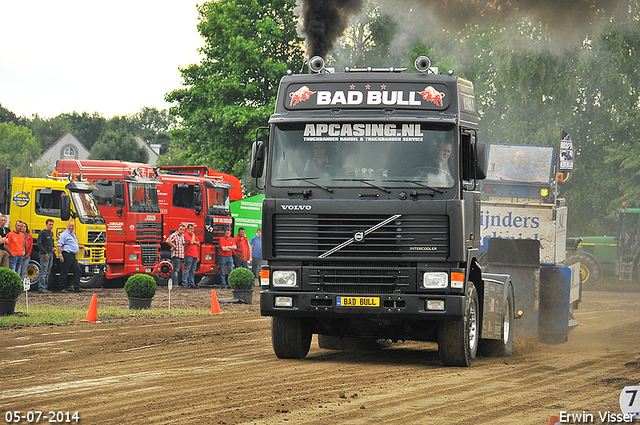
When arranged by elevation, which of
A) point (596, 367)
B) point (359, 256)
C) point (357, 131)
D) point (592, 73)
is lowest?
point (596, 367)

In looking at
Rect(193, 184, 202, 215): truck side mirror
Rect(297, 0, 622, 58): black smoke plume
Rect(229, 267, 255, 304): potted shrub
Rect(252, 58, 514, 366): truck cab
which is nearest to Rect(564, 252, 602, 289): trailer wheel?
Rect(297, 0, 622, 58): black smoke plume

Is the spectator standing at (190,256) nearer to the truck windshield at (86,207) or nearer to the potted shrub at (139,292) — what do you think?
the truck windshield at (86,207)

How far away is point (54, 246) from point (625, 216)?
20.3 m

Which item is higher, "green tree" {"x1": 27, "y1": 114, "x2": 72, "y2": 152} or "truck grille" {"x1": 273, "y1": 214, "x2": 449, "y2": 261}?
"green tree" {"x1": 27, "y1": 114, "x2": 72, "y2": 152}

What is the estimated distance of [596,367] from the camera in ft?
35.6

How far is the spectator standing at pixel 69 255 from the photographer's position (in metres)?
23.1

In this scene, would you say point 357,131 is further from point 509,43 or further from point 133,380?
point 509,43

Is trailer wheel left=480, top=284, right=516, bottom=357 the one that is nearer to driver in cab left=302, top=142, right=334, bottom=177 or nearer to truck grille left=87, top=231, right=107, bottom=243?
driver in cab left=302, top=142, right=334, bottom=177

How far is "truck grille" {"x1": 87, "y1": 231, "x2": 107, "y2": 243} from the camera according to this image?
79.7 feet

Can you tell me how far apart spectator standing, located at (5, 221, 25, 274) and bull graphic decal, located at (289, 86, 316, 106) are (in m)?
12.6

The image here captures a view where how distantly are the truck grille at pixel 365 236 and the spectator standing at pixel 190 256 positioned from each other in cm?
1609

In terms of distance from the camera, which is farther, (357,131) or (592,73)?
(592,73)

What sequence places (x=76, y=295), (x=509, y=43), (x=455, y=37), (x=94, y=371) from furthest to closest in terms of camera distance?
→ (x=455, y=37) < (x=509, y=43) < (x=76, y=295) < (x=94, y=371)

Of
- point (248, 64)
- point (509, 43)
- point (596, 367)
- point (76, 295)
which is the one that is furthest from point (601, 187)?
point (596, 367)
